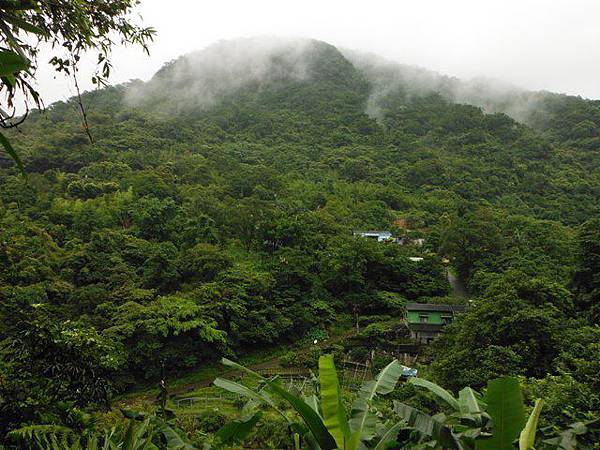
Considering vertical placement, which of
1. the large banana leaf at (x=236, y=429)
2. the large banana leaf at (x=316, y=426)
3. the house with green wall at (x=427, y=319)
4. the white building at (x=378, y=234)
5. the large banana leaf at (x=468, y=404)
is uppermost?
the large banana leaf at (x=316, y=426)

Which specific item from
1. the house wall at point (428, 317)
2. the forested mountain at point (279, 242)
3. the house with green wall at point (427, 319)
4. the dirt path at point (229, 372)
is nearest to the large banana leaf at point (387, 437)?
the forested mountain at point (279, 242)

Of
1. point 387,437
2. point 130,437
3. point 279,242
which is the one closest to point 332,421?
point 387,437

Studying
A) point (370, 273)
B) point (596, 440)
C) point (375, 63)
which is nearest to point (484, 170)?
point (370, 273)

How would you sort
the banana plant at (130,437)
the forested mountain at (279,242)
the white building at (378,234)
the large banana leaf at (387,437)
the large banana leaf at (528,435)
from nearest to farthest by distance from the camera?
the large banana leaf at (528,435) < the large banana leaf at (387,437) < the banana plant at (130,437) < the forested mountain at (279,242) < the white building at (378,234)

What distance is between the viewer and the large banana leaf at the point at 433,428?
→ 1476 mm

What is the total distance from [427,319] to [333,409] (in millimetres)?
16025

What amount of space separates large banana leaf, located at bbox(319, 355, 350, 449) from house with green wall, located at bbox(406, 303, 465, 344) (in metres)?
15.6

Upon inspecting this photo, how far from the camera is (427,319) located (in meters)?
16.3

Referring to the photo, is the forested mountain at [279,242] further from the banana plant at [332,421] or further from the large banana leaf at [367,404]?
the banana plant at [332,421]

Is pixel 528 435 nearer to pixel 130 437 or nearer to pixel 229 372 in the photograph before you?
pixel 130 437

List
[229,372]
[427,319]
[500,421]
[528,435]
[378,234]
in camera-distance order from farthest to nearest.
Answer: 1. [378,234]
2. [427,319]
3. [229,372]
4. [500,421]
5. [528,435]

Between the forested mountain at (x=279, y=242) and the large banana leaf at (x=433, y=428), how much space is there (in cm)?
126

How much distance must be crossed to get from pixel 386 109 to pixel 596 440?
2324 inches

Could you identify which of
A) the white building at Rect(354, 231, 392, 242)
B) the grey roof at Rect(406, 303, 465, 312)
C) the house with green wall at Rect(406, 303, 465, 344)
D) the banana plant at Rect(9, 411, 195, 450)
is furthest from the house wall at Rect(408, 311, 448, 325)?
the banana plant at Rect(9, 411, 195, 450)
